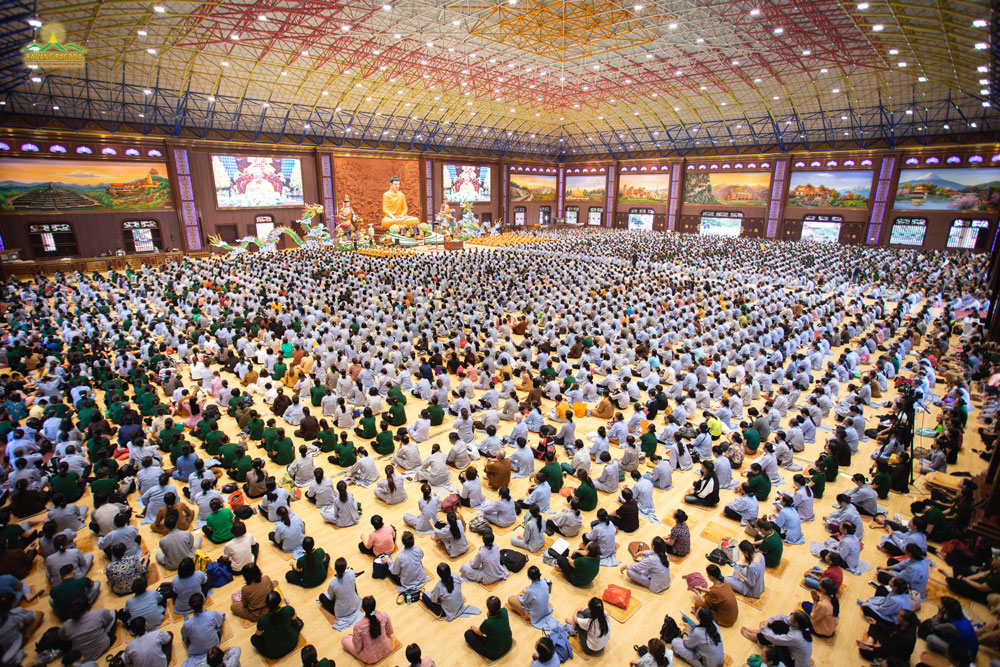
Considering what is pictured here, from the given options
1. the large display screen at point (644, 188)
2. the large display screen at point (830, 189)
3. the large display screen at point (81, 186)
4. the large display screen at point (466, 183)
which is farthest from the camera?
the large display screen at point (644, 188)

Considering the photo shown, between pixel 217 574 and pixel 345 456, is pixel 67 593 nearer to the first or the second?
pixel 217 574

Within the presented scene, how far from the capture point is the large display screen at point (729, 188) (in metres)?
38.4

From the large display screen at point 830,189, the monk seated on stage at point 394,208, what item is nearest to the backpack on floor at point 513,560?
the monk seated on stage at point 394,208

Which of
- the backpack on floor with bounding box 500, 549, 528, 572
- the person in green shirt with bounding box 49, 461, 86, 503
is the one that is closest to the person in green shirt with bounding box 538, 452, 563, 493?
the backpack on floor with bounding box 500, 549, 528, 572

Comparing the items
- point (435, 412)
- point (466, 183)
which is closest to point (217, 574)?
point (435, 412)

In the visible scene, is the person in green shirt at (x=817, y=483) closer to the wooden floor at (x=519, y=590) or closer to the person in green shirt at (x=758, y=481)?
the wooden floor at (x=519, y=590)

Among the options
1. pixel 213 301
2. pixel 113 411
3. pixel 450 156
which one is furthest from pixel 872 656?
pixel 450 156

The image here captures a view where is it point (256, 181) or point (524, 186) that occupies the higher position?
point (524, 186)

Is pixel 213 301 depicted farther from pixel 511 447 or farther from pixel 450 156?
pixel 450 156

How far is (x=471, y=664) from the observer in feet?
14.7

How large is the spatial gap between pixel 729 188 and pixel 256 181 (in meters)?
37.3

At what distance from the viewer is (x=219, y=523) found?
5906mm

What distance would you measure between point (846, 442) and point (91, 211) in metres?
33.8

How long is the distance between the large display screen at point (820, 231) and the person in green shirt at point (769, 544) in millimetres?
36810
